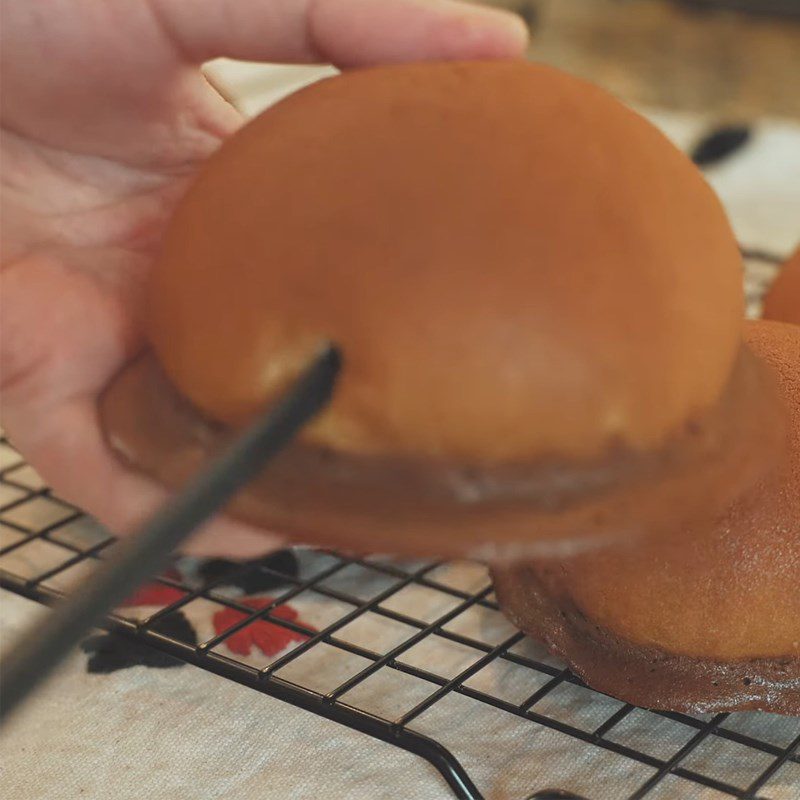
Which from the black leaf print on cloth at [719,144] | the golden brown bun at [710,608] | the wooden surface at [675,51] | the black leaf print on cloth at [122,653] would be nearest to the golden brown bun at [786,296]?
the golden brown bun at [710,608]

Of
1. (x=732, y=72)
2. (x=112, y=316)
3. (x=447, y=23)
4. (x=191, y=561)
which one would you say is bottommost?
(x=732, y=72)

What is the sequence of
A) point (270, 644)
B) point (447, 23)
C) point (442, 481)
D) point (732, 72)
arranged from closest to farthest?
point (442, 481)
point (447, 23)
point (270, 644)
point (732, 72)

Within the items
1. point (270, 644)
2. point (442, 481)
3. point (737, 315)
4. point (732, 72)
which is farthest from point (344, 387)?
point (732, 72)

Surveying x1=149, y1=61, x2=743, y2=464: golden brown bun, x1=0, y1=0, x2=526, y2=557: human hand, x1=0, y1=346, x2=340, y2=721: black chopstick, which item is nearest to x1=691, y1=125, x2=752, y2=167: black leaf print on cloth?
x1=0, y1=0, x2=526, y2=557: human hand

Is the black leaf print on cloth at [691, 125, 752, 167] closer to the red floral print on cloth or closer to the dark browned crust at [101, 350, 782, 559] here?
the red floral print on cloth

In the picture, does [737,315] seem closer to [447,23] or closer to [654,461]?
[654,461]

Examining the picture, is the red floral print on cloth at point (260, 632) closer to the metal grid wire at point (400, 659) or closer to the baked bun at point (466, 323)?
the metal grid wire at point (400, 659)

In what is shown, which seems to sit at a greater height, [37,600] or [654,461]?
[654,461]

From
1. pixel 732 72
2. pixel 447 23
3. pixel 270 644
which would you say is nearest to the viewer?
pixel 447 23
